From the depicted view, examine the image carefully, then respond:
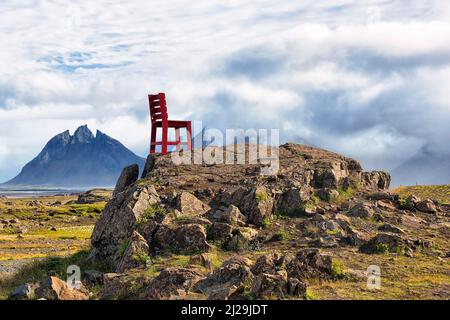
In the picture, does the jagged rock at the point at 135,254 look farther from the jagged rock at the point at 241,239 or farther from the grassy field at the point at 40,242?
the grassy field at the point at 40,242

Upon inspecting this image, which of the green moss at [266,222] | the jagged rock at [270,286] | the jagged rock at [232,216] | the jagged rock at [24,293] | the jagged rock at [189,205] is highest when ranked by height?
the jagged rock at [189,205]

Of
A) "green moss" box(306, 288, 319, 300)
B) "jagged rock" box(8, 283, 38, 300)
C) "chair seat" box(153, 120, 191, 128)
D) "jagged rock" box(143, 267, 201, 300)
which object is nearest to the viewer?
"green moss" box(306, 288, 319, 300)

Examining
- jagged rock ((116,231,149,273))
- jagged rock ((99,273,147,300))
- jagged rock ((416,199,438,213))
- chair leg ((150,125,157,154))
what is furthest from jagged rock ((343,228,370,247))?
chair leg ((150,125,157,154))

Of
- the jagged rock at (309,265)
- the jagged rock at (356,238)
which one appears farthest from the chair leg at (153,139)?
the jagged rock at (309,265)

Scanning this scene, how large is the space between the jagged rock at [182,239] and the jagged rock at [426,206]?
17.4 meters

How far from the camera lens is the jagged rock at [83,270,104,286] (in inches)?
1137

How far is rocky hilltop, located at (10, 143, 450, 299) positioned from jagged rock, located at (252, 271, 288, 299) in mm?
40

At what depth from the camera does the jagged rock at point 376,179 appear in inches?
1761

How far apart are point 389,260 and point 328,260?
4330 millimetres

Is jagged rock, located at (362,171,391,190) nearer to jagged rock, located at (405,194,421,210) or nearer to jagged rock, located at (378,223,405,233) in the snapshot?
jagged rock, located at (405,194,421,210)

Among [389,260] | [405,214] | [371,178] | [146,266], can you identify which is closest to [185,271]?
[146,266]

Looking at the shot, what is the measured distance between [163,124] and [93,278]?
46.9 feet

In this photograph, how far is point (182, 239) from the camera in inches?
1200

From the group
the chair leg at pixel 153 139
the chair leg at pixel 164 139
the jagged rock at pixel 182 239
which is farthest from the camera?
the chair leg at pixel 153 139
